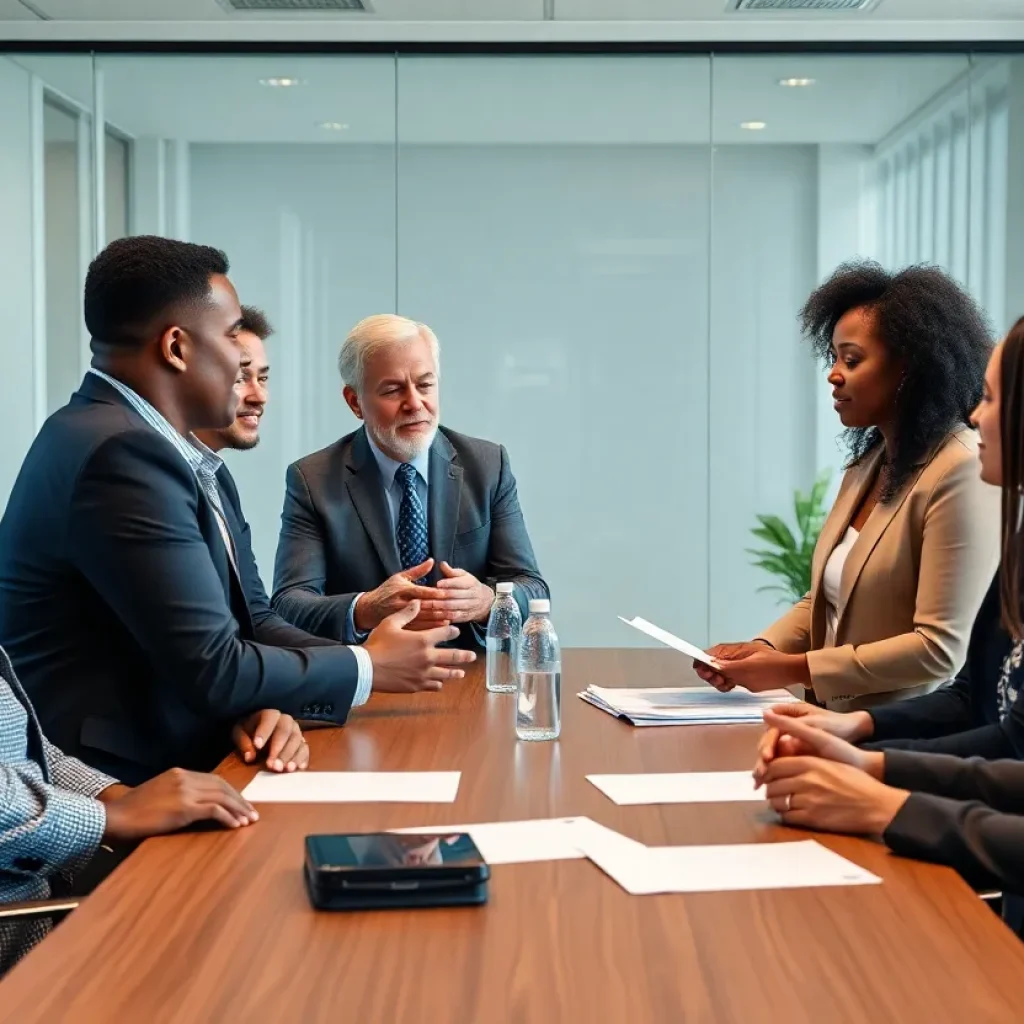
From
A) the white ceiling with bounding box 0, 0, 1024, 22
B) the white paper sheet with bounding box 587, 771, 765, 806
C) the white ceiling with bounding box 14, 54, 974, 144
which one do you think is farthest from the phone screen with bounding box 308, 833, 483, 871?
the white ceiling with bounding box 14, 54, 974, 144

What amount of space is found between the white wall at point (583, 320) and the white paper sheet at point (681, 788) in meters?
3.44

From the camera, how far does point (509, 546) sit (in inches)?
143

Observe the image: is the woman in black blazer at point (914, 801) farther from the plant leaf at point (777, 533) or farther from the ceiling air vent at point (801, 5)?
the ceiling air vent at point (801, 5)

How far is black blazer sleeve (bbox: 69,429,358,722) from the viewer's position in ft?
7.35

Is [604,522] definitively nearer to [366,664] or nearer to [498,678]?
[498,678]

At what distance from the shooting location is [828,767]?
182 cm

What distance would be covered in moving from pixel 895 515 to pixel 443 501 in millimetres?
1218

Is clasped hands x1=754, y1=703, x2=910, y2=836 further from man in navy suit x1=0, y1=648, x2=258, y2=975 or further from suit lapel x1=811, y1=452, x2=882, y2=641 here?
suit lapel x1=811, y1=452, x2=882, y2=641

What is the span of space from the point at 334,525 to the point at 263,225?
2.43 m

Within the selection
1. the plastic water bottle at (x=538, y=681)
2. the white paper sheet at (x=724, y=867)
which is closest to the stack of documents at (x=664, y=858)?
the white paper sheet at (x=724, y=867)

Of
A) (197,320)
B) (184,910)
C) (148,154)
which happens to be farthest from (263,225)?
(184,910)

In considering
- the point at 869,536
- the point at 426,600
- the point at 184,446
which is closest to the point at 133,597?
the point at 184,446

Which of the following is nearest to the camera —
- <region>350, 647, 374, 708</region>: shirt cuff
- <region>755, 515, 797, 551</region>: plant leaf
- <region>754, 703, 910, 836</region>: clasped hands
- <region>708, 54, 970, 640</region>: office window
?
<region>754, 703, 910, 836</region>: clasped hands

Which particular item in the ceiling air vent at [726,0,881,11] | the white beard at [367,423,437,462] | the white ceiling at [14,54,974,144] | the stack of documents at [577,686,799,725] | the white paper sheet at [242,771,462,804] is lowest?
the stack of documents at [577,686,799,725]
